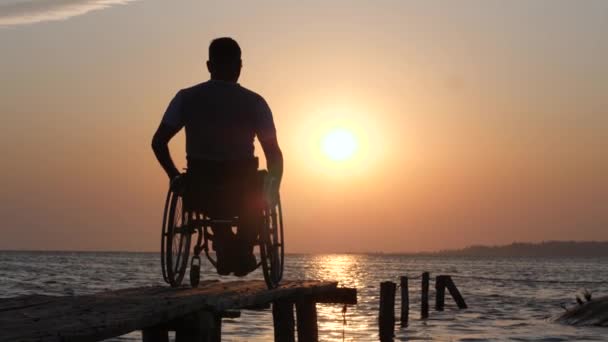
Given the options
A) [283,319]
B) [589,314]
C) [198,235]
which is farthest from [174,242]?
[589,314]

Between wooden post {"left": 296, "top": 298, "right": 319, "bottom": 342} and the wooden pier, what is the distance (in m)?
1.60

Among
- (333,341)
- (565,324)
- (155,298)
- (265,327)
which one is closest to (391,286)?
(333,341)

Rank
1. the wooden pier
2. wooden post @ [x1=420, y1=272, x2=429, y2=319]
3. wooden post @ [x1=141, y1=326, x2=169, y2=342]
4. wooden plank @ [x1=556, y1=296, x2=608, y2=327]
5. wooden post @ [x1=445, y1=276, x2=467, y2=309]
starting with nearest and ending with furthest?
the wooden pier
wooden post @ [x1=141, y1=326, x2=169, y2=342]
wooden plank @ [x1=556, y1=296, x2=608, y2=327]
wooden post @ [x1=420, y1=272, x2=429, y2=319]
wooden post @ [x1=445, y1=276, x2=467, y2=309]

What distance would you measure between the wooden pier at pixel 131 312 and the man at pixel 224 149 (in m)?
0.53

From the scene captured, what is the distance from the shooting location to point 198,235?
31.5ft

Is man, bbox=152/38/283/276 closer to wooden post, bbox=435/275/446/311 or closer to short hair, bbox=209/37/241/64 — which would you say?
short hair, bbox=209/37/241/64

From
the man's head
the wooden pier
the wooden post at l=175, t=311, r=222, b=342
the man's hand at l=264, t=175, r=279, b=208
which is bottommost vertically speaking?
the wooden post at l=175, t=311, r=222, b=342

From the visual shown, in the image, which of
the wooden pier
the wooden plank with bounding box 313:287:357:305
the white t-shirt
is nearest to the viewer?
the wooden pier

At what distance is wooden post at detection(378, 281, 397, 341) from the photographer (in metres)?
24.2

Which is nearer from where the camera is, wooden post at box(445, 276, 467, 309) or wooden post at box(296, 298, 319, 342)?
wooden post at box(296, 298, 319, 342)

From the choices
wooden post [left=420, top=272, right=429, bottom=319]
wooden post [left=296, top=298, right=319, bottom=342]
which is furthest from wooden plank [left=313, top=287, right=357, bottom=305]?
wooden post [left=420, top=272, right=429, bottom=319]

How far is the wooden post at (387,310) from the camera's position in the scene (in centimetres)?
2416

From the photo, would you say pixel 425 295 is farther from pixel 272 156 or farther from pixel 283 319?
pixel 272 156

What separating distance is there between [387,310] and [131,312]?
18.3 metres
